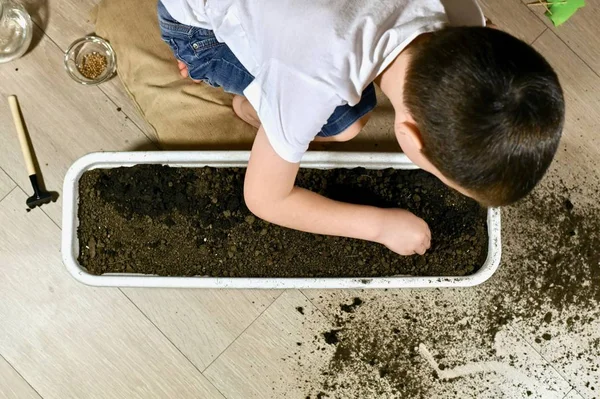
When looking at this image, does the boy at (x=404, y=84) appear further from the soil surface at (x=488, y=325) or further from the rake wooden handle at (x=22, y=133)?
the rake wooden handle at (x=22, y=133)

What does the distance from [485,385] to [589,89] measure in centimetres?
63

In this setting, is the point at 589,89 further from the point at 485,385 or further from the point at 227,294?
the point at 227,294

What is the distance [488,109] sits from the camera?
0.53 m

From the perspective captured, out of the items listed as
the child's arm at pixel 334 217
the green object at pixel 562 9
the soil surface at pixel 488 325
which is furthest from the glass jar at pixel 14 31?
the green object at pixel 562 9

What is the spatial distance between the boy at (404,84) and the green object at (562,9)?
46cm

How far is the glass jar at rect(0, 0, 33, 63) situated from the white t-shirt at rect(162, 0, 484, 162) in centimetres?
63

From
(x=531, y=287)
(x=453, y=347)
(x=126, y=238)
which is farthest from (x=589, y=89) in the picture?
(x=126, y=238)

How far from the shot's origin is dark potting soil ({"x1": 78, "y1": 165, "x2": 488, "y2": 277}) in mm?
923

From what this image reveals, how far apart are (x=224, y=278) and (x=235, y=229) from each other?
0.29 feet

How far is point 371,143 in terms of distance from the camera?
104cm

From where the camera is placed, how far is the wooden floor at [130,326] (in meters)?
1.00

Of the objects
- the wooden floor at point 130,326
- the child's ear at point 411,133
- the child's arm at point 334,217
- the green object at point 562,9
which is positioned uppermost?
the green object at point 562,9

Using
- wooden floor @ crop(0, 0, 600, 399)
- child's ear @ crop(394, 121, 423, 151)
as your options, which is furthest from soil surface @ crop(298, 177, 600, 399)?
child's ear @ crop(394, 121, 423, 151)

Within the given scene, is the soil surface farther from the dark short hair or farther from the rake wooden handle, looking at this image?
the rake wooden handle
